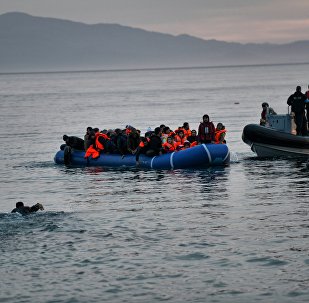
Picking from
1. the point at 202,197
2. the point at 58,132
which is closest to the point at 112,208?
the point at 202,197

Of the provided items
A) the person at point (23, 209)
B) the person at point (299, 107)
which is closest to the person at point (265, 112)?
the person at point (299, 107)

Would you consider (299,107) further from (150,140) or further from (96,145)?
(96,145)

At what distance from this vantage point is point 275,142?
105 feet

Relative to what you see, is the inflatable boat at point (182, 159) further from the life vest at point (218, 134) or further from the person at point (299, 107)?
the person at point (299, 107)

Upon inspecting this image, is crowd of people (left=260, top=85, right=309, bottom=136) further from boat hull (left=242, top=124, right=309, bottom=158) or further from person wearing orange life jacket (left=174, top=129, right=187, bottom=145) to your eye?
person wearing orange life jacket (left=174, top=129, right=187, bottom=145)

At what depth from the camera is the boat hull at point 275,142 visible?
31647mm

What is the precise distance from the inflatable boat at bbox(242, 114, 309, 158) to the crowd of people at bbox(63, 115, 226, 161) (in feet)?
4.55

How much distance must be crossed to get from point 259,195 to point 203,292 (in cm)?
966

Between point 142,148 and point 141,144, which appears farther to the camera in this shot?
point 142,148

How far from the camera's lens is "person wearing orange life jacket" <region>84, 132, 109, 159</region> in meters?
32.2

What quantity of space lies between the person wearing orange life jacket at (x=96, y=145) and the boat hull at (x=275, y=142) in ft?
16.8

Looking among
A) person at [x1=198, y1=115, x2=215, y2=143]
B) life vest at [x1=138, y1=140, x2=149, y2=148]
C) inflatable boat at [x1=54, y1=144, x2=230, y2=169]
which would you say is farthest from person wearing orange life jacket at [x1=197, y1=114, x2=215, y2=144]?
life vest at [x1=138, y1=140, x2=149, y2=148]

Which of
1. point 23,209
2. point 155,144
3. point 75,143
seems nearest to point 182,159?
point 155,144

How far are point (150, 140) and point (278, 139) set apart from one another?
15.2 ft
